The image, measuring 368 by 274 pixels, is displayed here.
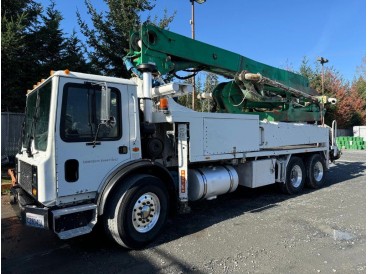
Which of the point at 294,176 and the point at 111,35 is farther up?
the point at 111,35

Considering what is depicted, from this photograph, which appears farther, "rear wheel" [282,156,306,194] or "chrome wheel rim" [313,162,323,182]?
"chrome wheel rim" [313,162,323,182]

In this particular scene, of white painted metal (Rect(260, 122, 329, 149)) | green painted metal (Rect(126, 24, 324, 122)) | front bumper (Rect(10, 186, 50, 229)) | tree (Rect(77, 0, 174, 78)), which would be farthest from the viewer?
tree (Rect(77, 0, 174, 78))

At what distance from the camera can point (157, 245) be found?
4.68 m

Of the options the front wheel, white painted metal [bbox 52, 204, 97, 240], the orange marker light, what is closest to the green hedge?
the orange marker light

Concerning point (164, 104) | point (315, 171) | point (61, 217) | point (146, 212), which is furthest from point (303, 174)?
point (61, 217)

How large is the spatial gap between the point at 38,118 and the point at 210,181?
3.12 meters

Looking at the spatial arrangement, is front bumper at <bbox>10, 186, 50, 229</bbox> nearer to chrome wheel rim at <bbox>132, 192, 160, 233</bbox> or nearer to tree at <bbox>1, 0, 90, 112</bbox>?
chrome wheel rim at <bbox>132, 192, 160, 233</bbox>

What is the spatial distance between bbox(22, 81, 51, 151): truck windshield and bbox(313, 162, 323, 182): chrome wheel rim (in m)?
7.46

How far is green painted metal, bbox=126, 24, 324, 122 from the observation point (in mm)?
5758

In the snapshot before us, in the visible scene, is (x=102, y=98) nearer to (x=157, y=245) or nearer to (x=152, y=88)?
(x=152, y=88)

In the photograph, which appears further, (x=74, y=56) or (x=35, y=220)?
(x=74, y=56)

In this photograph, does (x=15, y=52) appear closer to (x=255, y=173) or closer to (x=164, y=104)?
(x=164, y=104)

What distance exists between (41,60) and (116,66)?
315 centimetres

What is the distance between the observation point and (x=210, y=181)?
18.9ft
